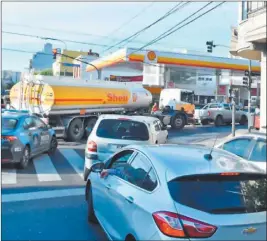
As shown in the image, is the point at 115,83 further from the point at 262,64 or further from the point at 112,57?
the point at 262,64

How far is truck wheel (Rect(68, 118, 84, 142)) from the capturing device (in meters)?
Answer: 16.7

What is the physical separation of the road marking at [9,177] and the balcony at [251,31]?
685cm

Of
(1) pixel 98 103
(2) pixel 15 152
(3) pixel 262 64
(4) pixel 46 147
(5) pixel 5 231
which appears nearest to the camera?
(3) pixel 262 64

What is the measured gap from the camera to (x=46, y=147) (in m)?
11.8

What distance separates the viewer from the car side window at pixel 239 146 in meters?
2.19

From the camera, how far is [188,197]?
3.00 metres

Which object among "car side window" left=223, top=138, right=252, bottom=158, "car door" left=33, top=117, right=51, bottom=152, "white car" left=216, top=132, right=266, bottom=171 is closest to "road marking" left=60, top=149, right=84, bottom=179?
"car door" left=33, top=117, right=51, bottom=152

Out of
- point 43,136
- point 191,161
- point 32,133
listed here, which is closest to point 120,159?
point 191,161

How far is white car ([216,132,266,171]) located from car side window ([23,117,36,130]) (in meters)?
8.44

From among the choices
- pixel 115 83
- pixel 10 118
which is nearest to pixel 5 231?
pixel 10 118

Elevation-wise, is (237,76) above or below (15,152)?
above

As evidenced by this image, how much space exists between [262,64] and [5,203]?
554cm

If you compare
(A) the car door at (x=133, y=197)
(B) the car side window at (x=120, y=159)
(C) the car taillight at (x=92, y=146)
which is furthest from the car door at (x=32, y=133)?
(A) the car door at (x=133, y=197)

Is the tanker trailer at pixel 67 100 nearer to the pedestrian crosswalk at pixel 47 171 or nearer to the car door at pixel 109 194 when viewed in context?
the pedestrian crosswalk at pixel 47 171
